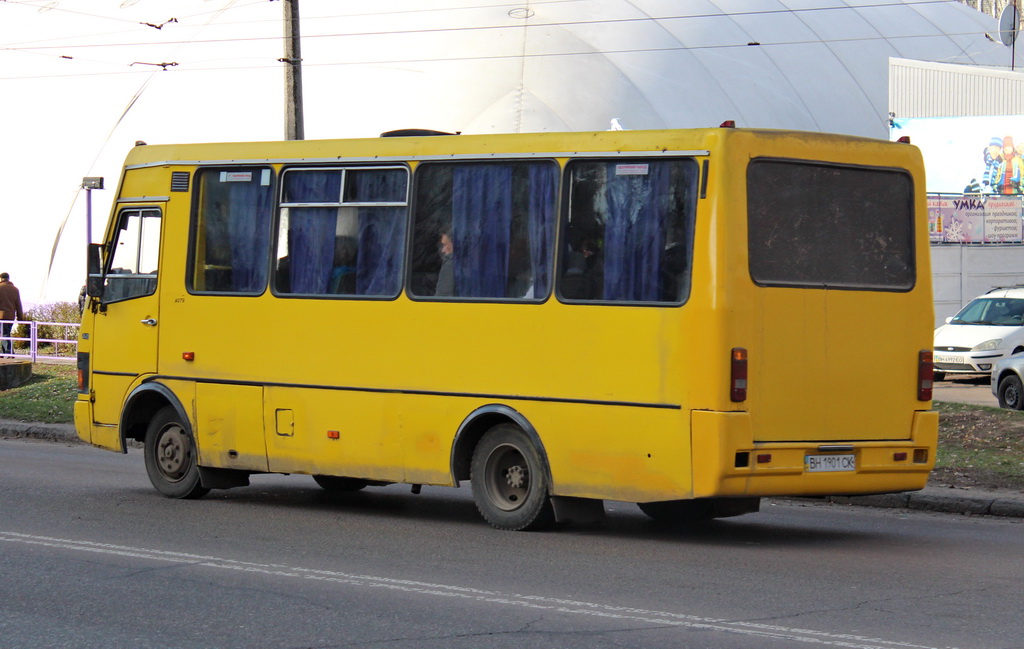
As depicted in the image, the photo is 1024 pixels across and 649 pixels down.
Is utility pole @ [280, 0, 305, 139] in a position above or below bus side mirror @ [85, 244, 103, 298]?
above

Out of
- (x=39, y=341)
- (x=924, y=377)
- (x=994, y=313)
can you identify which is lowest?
(x=924, y=377)

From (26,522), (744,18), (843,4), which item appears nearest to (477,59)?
(744,18)

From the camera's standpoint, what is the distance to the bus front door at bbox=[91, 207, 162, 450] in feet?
41.8

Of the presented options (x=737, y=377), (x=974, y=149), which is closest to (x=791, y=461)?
(x=737, y=377)

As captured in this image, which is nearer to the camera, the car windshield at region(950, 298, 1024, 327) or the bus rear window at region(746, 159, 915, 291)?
the bus rear window at region(746, 159, 915, 291)

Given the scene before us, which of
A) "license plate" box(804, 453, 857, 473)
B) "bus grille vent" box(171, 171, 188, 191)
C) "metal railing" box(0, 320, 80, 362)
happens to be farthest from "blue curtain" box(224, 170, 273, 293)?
"metal railing" box(0, 320, 80, 362)

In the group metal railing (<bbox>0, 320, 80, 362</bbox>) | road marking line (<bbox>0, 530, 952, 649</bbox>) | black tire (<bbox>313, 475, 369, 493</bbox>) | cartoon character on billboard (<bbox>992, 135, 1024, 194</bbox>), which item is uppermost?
cartoon character on billboard (<bbox>992, 135, 1024, 194</bbox>)

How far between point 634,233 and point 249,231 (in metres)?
3.65

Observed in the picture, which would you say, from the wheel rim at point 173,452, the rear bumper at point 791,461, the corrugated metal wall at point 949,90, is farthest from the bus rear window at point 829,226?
the corrugated metal wall at point 949,90

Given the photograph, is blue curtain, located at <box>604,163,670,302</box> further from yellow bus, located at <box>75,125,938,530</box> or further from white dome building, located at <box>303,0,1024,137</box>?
white dome building, located at <box>303,0,1024,137</box>

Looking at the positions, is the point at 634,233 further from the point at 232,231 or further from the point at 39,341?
the point at 39,341

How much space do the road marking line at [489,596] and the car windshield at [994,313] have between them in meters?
21.8

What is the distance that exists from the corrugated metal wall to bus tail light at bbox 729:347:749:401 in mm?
35425

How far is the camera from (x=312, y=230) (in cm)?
1170
